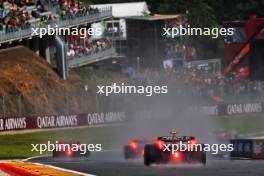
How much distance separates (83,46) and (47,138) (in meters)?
18.3

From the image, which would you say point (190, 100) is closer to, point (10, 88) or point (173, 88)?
point (173, 88)

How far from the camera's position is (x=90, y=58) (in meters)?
70.0

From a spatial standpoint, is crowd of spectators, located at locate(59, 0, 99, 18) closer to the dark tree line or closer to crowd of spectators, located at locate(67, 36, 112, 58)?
crowd of spectators, located at locate(67, 36, 112, 58)

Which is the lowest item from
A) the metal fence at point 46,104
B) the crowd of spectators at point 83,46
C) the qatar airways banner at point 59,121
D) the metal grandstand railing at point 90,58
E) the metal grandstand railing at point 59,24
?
the qatar airways banner at point 59,121

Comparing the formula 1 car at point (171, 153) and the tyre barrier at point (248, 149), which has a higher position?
the formula 1 car at point (171, 153)

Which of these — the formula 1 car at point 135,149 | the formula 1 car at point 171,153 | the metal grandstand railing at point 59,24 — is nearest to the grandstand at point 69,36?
the metal grandstand railing at point 59,24

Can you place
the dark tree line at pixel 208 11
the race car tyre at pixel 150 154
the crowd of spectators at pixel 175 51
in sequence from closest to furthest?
the race car tyre at pixel 150 154
the crowd of spectators at pixel 175 51
the dark tree line at pixel 208 11

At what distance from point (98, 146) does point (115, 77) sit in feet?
47.2

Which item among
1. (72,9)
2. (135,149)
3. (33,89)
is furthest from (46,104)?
(135,149)

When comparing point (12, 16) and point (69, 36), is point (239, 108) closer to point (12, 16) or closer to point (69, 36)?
point (69, 36)

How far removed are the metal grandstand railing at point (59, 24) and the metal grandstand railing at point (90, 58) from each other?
8.41ft

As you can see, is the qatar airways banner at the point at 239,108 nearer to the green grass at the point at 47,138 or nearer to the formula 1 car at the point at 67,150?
the green grass at the point at 47,138

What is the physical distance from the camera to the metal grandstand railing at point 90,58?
67.0m

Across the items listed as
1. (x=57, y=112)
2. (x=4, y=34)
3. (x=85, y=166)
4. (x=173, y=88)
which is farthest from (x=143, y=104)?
(x=85, y=166)
